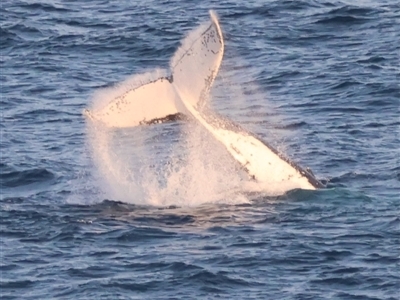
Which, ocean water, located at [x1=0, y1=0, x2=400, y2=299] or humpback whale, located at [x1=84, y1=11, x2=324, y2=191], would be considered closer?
ocean water, located at [x1=0, y1=0, x2=400, y2=299]

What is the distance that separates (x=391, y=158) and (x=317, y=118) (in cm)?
347

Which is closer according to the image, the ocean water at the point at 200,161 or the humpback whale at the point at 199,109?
the ocean water at the point at 200,161

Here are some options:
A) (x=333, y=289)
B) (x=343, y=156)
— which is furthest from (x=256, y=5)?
(x=333, y=289)

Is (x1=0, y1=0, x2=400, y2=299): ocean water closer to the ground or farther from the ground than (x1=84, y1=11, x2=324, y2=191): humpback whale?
closer to the ground

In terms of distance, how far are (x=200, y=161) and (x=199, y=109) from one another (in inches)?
102

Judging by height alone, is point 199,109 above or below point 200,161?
above

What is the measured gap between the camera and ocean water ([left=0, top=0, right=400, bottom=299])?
16109 millimetres

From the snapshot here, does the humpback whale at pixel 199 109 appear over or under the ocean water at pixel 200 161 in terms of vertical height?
over

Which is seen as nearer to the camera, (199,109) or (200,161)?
(199,109)

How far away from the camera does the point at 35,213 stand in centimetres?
1908

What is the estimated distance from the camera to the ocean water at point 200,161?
1611 centimetres

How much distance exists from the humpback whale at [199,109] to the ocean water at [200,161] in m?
0.31

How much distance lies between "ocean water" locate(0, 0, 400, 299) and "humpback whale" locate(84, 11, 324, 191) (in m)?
0.31

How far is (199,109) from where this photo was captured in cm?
1891
